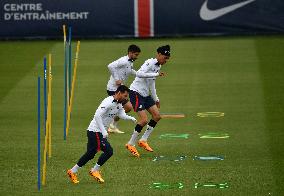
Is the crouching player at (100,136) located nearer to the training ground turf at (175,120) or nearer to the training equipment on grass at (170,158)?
the training ground turf at (175,120)

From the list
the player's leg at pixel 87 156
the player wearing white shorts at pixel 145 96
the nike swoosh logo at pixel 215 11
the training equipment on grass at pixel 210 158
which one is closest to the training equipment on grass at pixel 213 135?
the player wearing white shorts at pixel 145 96

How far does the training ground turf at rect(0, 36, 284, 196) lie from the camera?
2428 cm

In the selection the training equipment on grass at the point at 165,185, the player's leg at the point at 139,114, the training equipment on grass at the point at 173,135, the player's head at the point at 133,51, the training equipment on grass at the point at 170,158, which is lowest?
the training equipment on grass at the point at 165,185

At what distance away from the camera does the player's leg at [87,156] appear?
2394 cm

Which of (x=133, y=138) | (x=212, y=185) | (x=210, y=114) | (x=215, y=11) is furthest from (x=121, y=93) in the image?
(x=215, y=11)

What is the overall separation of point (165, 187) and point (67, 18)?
78.7ft

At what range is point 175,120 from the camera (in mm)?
32625

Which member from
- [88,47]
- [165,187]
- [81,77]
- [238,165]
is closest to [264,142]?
[238,165]

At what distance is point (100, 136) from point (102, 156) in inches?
19.4

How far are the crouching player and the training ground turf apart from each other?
306 millimetres

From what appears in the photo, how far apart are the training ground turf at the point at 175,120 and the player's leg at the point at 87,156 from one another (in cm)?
25

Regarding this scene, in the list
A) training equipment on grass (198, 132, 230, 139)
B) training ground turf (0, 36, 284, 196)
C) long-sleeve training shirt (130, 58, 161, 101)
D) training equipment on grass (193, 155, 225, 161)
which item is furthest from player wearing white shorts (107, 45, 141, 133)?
training equipment on grass (193, 155, 225, 161)

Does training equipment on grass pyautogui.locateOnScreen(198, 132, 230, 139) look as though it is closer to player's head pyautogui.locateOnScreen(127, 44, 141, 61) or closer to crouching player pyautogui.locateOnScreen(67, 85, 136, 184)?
player's head pyautogui.locateOnScreen(127, 44, 141, 61)

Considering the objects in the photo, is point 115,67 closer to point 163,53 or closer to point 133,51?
point 133,51
